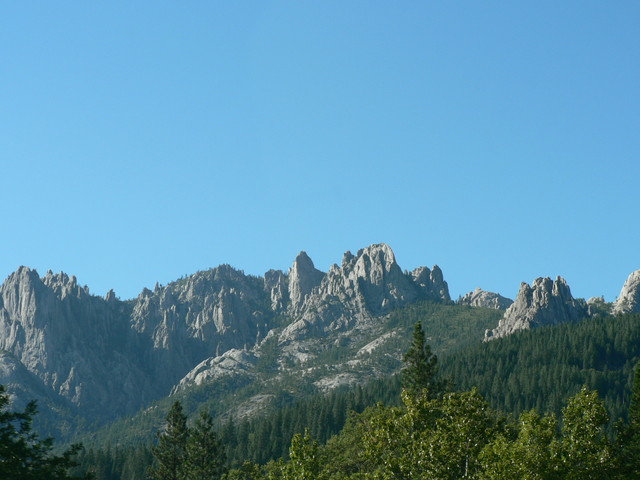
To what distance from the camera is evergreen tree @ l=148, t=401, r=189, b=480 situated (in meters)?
131

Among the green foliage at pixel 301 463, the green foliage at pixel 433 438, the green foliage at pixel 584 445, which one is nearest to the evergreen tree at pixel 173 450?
the green foliage at pixel 301 463

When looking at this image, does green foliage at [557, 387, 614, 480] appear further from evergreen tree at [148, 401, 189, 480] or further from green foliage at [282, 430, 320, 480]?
evergreen tree at [148, 401, 189, 480]

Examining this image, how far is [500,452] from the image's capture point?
55844 millimetres

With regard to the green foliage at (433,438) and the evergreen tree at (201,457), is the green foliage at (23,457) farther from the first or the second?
the evergreen tree at (201,457)

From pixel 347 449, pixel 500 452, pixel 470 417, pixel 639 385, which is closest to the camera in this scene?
pixel 500 452

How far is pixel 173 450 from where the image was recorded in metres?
132

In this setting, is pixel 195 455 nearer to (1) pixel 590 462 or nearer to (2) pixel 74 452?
(2) pixel 74 452

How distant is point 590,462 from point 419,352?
59.0 m

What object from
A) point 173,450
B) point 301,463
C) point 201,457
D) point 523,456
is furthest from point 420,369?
point 523,456

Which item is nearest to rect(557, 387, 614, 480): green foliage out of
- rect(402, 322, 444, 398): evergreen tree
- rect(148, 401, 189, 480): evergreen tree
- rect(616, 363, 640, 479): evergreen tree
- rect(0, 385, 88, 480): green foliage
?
rect(616, 363, 640, 479): evergreen tree

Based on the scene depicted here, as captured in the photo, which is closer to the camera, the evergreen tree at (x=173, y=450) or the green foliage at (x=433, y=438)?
the green foliage at (x=433, y=438)

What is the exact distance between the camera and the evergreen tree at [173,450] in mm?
130875

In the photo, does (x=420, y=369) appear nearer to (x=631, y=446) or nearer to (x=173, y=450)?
(x=173, y=450)

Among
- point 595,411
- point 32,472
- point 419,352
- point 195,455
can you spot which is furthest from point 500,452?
point 195,455
